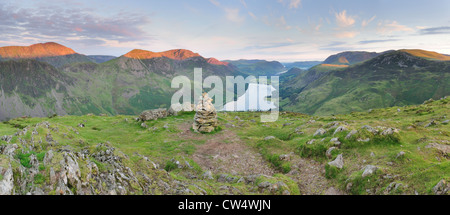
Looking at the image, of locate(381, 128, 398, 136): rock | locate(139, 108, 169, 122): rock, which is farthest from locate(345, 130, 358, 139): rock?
locate(139, 108, 169, 122): rock

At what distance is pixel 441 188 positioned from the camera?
1121 centimetres

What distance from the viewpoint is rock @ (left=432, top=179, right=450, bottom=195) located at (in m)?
10.9

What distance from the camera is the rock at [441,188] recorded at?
10938 mm

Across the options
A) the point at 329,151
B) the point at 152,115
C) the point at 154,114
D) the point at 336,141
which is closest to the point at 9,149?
the point at 329,151

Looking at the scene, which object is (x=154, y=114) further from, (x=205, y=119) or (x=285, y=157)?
(x=285, y=157)

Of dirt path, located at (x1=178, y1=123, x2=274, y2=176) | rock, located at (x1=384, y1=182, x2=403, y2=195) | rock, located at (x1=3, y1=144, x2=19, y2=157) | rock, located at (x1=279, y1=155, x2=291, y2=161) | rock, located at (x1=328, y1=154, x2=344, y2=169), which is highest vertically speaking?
rock, located at (x1=3, y1=144, x2=19, y2=157)

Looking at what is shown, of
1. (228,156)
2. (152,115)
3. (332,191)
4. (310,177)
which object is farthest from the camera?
(152,115)

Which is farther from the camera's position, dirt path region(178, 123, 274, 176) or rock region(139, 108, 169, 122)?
rock region(139, 108, 169, 122)

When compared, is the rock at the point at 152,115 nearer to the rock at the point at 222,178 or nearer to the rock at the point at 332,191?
the rock at the point at 222,178

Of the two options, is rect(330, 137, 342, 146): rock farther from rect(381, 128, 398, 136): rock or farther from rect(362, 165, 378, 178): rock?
rect(362, 165, 378, 178): rock

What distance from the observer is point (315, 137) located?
2761 cm

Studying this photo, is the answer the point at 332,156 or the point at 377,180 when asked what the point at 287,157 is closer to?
the point at 332,156

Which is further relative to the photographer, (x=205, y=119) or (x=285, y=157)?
(x=205, y=119)
